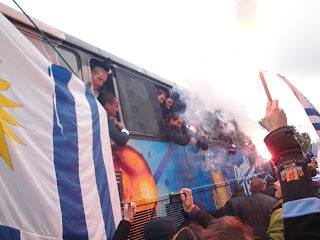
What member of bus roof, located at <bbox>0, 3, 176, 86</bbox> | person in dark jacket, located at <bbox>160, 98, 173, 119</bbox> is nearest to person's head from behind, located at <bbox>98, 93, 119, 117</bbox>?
bus roof, located at <bbox>0, 3, 176, 86</bbox>

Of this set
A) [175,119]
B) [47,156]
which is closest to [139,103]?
[175,119]

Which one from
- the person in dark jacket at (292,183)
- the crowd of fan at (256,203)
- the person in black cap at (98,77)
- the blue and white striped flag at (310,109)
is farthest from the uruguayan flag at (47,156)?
the blue and white striped flag at (310,109)

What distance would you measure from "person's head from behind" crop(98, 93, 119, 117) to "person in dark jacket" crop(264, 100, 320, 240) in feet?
7.68

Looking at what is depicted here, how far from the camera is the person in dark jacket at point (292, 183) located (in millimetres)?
932

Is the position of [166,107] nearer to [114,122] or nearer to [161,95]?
[161,95]

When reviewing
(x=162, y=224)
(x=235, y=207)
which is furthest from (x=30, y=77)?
(x=235, y=207)

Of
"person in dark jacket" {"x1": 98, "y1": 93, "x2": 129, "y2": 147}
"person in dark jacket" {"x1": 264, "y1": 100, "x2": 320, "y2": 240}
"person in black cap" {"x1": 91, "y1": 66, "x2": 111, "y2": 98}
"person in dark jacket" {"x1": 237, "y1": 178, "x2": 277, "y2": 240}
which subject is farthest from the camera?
"person in dark jacket" {"x1": 237, "y1": 178, "x2": 277, "y2": 240}

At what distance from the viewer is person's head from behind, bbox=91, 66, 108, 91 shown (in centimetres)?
321

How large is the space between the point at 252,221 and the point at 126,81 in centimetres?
262

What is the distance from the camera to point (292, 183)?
1017 millimetres

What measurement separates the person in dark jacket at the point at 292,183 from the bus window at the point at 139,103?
8.07 ft

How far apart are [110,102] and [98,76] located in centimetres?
37

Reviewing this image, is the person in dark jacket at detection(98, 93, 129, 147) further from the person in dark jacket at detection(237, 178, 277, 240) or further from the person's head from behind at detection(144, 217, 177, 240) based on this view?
the person in dark jacket at detection(237, 178, 277, 240)

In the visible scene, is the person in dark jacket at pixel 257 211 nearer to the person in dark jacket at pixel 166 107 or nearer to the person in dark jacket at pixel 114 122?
the person in dark jacket at pixel 166 107
